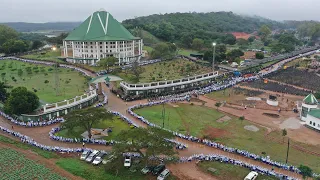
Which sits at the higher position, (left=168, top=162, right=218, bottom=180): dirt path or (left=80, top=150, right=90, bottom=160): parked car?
(left=80, top=150, right=90, bottom=160): parked car

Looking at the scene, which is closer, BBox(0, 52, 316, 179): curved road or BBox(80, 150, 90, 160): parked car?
BBox(80, 150, 90, 160): parked car

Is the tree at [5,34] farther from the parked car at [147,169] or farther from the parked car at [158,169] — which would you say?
the parked car at [158,169]

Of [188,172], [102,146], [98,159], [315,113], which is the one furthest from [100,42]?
[188,172]

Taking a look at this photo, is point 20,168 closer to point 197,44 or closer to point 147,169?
point 147,169

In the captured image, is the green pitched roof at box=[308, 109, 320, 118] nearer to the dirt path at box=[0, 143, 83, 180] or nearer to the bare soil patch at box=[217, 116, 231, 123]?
the bare soil patch at box=[217, 116, 231, 123]

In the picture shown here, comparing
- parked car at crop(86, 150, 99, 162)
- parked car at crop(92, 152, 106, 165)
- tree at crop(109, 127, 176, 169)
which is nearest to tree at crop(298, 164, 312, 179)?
tree at crop(109, 127, 176, 169)

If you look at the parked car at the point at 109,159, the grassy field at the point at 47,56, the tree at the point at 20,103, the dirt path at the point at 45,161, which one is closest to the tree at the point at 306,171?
the parked car at the point at 109,159

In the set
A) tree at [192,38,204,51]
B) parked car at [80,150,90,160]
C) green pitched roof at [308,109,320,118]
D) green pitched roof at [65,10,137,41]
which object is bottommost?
parked car at [80,150,90,160]
